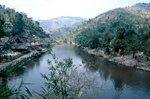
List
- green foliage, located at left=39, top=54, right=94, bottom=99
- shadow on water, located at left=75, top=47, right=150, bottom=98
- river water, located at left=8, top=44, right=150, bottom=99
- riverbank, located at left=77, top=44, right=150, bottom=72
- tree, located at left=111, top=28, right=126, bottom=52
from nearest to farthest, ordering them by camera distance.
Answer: green foliage, located at left=39, top=54, right=94, bottom=99, river water, located at left=8, top=44, right=150, bottom=99, shadow on water, located at left=75, top=47, right=150, bottom=98, riverbank, located at left=77, top=44, right=150, bottom=72, tree, located at left=111, top=28, right=126, bottom=52

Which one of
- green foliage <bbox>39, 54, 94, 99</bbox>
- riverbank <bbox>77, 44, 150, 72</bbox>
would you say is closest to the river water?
riverbank <bbox>77, 44, 150, 72</bbox>

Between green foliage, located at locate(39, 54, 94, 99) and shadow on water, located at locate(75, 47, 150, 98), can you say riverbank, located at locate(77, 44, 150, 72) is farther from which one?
green foliage, located at locate(39, 54, 94, 99)

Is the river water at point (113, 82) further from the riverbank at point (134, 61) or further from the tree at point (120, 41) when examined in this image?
the tree at point (120, 41)

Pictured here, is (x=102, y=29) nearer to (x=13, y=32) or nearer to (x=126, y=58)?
→ (x=126, y=58)

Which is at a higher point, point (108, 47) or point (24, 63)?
point (108, 47)

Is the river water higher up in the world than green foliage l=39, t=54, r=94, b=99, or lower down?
lower down

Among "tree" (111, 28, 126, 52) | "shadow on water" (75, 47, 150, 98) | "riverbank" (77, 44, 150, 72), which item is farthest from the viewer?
"tree" (111, 28, 126, 52)

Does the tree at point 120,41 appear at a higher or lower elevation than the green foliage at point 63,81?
higher

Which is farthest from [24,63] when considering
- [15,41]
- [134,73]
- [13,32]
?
[134,73]

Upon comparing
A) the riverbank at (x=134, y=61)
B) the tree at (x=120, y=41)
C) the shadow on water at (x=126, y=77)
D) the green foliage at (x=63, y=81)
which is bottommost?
the shadow on water at (x=126, y=77)

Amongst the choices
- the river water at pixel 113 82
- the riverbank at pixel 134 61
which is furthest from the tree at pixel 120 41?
the river water at pixel 113 82

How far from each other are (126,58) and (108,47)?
6.21 meters

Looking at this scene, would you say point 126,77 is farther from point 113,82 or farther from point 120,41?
point 120,41

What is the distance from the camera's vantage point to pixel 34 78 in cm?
2061
